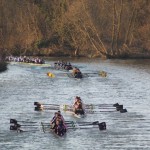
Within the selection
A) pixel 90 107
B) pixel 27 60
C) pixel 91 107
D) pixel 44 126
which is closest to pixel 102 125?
pixel 44 126

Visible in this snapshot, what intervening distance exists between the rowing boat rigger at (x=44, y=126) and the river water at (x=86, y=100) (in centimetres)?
39

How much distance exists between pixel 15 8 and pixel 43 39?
40.5 feet

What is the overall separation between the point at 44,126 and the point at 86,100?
12976mm

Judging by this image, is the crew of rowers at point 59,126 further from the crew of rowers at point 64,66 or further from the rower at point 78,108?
the crew of rowers at point 64,66

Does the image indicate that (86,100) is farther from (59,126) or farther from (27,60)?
(27,60)

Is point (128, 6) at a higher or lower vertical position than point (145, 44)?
higher

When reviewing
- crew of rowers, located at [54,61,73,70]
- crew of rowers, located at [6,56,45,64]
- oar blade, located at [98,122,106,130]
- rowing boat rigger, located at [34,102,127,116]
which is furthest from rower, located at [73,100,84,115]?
crew of rowers, located at [6,56,45,64]

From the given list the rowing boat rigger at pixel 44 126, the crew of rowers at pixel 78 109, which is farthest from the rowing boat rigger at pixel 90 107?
the rowing boat rigger at pixel 44 126

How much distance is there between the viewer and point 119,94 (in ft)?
164

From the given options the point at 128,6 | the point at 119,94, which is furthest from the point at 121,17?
the point at 119,94

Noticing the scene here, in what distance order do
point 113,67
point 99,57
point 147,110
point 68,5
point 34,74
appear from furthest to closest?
1. point 68,5
2. point 99,57
3. point 113,67
4. point 34,74
5. point 147,110

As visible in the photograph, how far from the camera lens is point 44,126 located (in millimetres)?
33250

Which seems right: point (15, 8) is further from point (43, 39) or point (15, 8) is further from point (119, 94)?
point (119, 94)

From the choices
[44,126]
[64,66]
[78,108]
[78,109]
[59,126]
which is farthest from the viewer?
[64,66]
